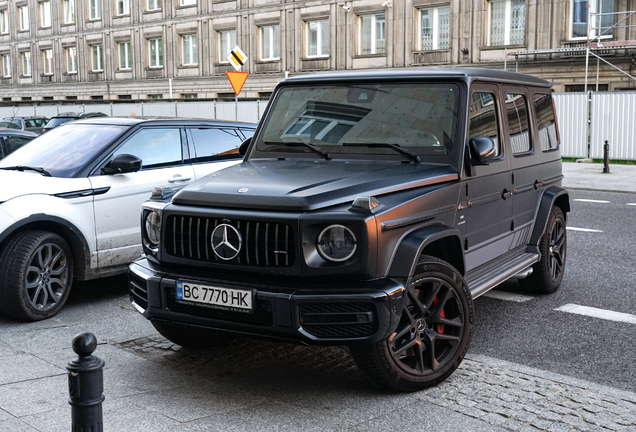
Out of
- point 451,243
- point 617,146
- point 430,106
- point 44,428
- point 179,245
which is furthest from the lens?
point 617,146

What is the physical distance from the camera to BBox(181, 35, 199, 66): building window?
144ft

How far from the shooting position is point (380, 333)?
4168 mm

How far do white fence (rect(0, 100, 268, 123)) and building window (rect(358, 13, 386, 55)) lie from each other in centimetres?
609

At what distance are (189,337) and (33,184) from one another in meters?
2.23

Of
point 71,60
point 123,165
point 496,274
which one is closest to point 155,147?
point 123,165

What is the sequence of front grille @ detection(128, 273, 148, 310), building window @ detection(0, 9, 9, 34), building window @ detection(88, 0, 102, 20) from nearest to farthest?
1. front grille @ detection(128, 273, 148, 310)
2. building window @ detection(88, 0, 102, 20)
3. building window @ detection(0, 9, 9, 34)

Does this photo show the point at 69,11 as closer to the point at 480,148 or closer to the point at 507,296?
the point at 507,296

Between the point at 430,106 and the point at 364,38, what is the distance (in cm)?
3144

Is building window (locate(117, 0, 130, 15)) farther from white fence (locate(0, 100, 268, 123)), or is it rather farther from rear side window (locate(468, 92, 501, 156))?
rear side window (locate(468, 92, 501, 156))

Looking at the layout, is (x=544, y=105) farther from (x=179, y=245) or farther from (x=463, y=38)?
(x=463, y=38)

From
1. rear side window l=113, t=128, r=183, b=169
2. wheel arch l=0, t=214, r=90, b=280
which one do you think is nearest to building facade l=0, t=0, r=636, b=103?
rear side window l=113, t=128, r=183, b=169

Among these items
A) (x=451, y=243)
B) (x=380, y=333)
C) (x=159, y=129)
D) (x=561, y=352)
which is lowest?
(x=561, y=352)

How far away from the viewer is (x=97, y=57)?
50.9 metres

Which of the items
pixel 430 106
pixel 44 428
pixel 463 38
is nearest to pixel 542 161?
pixel 430 106
